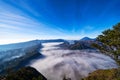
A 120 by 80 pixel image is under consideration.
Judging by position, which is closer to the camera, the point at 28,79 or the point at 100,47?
the point at 100,47

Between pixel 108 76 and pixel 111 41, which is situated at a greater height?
pixel 111 41

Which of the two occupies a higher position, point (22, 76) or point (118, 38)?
point (118, 38)

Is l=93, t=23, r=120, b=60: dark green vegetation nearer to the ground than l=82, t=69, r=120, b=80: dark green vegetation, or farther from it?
farther from it

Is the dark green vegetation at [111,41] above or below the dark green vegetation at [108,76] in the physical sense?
above

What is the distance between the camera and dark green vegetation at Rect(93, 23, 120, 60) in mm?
25906

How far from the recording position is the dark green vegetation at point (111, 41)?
25.9 metres

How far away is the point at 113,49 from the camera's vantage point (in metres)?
27.3

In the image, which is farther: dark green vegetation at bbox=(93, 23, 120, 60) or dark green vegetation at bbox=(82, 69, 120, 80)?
dark green vegetation at bbox=(82, 69, 120, 80)

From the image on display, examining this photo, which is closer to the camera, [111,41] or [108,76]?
[111,41]

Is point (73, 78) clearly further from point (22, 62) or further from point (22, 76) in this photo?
point (22, 62)

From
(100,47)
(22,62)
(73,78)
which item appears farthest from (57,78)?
(22,62)

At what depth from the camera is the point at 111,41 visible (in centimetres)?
2709

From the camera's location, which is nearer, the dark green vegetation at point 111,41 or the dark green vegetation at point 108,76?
the dark green vegetation at point 111,41

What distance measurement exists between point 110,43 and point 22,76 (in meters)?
48.4
